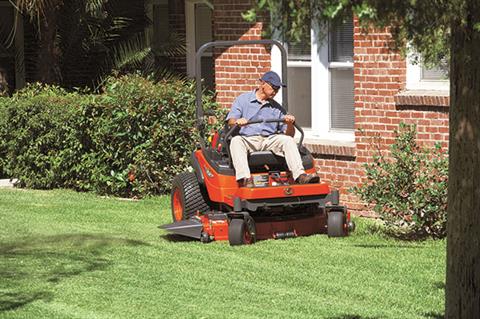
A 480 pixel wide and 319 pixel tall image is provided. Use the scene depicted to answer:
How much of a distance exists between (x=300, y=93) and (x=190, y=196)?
9.68 ft

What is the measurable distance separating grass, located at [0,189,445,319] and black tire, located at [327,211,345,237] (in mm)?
105

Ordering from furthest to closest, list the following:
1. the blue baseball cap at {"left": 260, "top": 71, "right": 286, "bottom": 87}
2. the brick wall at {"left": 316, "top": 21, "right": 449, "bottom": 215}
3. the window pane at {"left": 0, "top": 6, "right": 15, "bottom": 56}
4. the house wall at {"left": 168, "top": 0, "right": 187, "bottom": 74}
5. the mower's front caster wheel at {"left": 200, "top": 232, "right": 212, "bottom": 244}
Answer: the window pane at {"left": 0, "top": 6, "right": 15, "bottom": 56}
the house wall at {"left": 168, "top": 0, "right": 187, "bottom": 74}
the brick wall at {"left": 316, "top": 21, "right": 449, "bottom": 215}
the blue baseball cap at {"left": 260, "top": 71, "right": 286, "bottom": 87}
the mower's front caster wheel at {"left": 200, "top": 232, "right": 212, "bottom": 244}

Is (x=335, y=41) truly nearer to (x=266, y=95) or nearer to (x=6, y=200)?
(x=266, y=95)

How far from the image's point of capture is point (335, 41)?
1458 centimetres

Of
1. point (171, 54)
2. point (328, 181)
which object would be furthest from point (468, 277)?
Result: point (171, 54)

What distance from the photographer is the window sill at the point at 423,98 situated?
12.9 metres

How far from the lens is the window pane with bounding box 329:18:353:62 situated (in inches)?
566

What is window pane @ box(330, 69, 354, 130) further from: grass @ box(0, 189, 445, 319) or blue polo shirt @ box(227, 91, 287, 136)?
blue polo shirt @ box(227, 91, 287, 136)

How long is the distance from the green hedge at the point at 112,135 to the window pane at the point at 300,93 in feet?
3.63

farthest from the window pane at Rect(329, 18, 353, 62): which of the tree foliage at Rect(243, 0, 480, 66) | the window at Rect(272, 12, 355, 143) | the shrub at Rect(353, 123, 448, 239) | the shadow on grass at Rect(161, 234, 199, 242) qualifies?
the tree foliage at Rect(243, 0, 480, 66)

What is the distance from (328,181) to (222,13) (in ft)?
9.34

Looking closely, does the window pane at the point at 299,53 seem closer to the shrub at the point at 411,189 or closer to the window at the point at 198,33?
the shrub at the point at 411,189

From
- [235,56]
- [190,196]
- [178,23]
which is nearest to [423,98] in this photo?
[190,196]

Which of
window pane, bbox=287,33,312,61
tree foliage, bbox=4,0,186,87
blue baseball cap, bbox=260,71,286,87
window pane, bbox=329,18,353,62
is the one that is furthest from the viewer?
tree foliage, bbox=4,0,186,87
